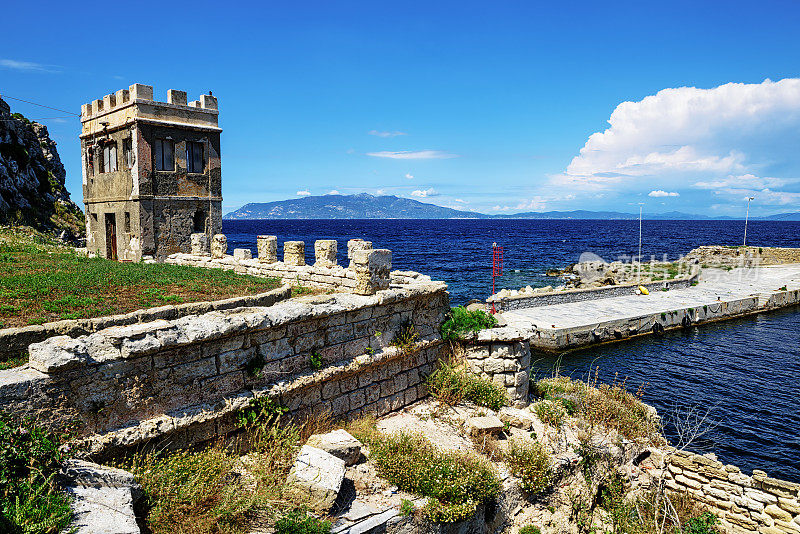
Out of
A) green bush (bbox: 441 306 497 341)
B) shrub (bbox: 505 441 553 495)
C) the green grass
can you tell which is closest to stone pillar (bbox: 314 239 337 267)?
the green grass

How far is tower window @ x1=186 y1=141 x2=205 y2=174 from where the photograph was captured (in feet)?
62.1

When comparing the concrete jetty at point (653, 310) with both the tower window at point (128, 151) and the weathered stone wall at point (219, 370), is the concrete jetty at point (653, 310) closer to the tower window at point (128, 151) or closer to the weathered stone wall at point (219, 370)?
the weathered stone wall at point (219, 370)

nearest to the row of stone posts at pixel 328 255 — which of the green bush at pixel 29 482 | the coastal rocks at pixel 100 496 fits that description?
the coastal rocks at pixel 100 496

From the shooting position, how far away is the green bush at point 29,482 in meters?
4.23

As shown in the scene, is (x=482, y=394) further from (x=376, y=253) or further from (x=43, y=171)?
(x=43, y=171)

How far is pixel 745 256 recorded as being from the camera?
172 ft

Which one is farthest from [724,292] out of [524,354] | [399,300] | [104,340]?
[104,340]

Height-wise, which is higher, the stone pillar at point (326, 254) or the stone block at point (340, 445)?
the stone pillar at point (326, 254)

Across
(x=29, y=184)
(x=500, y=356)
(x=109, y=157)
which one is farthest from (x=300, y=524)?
(x=29, y=184)

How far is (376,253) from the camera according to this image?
32.3 feet

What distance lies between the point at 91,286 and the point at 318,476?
25.2 feet

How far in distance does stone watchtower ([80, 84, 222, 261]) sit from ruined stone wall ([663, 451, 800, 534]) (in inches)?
695

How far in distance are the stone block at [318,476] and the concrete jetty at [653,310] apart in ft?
44.5

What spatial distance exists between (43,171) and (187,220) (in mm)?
30495
